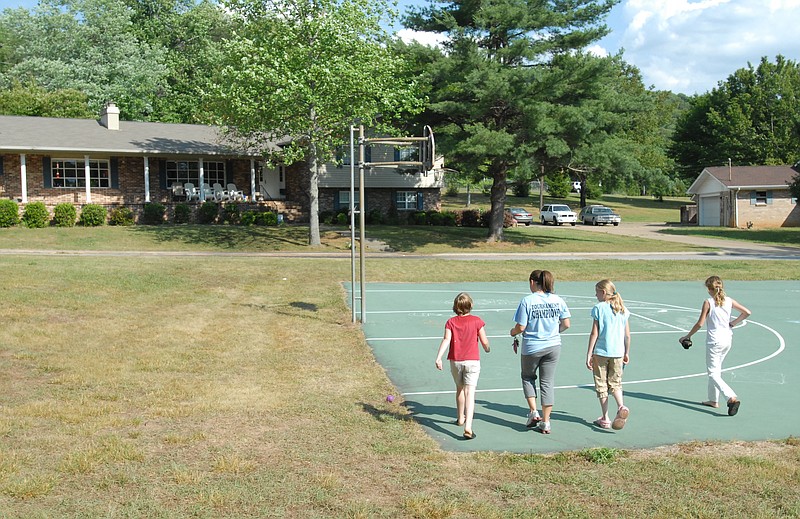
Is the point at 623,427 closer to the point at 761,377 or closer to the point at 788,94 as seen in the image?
the point at 761,377

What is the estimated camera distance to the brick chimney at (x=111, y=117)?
3866cm

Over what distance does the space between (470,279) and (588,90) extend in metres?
13.9

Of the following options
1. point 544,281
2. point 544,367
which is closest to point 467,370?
point 544,367

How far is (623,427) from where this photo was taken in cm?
827

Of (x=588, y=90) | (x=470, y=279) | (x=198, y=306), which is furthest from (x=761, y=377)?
(x=588, y=90)

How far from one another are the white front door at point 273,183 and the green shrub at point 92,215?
359 inches

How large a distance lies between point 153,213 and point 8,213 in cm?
608

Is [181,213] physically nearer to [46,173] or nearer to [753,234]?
[46,173]

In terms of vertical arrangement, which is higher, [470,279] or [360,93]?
[360,93]

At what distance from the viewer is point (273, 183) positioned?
1645 inches

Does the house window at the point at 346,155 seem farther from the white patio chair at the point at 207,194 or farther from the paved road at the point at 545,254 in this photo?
the white patio chair at the point at 207,194

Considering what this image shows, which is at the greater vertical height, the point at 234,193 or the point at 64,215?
the point at 234,193

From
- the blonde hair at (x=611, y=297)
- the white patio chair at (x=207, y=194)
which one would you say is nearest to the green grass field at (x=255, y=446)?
the blonde hair at (x=611, y=297)

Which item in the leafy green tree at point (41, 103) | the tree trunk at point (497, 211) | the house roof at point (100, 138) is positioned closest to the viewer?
the house roof at point (100, 138)
